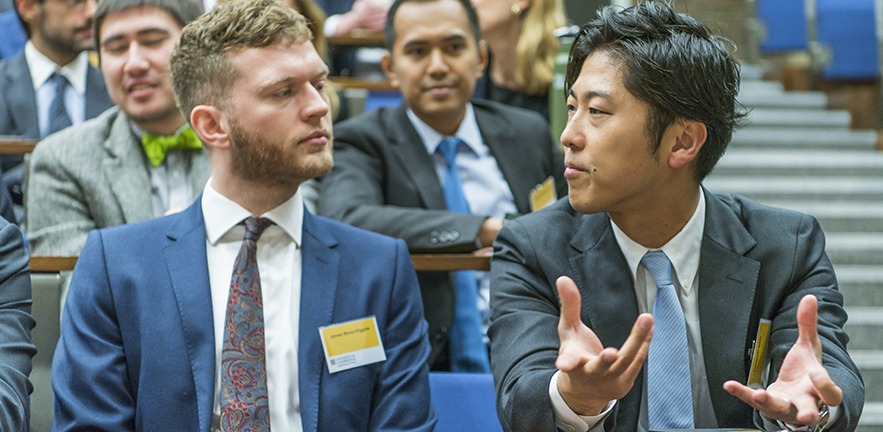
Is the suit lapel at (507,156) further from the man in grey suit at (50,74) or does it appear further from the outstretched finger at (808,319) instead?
the outstretched finger at (808,319)

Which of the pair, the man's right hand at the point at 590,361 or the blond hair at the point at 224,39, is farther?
the blond hair at the point at 224,39

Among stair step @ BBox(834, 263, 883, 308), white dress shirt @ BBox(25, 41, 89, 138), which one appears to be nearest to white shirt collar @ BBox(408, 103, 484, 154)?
white dress shirt @ BBox(25, 41, 89, 138)

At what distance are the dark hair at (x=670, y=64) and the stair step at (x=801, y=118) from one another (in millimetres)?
3578

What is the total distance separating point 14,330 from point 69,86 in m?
1.63

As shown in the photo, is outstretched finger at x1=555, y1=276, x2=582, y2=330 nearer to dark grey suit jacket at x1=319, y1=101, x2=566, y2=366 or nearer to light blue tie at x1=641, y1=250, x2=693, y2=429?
light blue tie at x1=641, y1=250, x2=693, y2=429

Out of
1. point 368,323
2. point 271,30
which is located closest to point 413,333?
point 368,323

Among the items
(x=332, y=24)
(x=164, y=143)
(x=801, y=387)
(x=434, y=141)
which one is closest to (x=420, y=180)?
(x=434, y=141)

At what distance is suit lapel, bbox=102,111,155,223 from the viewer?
8.61ft

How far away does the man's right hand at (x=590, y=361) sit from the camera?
5.14ft

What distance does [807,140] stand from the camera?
5.33m

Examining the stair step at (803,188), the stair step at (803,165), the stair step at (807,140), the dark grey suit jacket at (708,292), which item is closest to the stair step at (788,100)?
the stair step at (807,140)

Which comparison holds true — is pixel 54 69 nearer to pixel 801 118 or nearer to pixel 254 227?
pixel 254 227

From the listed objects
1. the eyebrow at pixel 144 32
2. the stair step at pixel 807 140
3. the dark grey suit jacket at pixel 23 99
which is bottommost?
the stair step at pixel 807 140

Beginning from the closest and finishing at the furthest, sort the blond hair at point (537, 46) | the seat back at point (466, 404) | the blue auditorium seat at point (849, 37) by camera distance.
A: 1. the seat back at point (466, 404)
2. the blond hair at point (537, 46)
3. the blue auditorium seat at point (849, 37)
